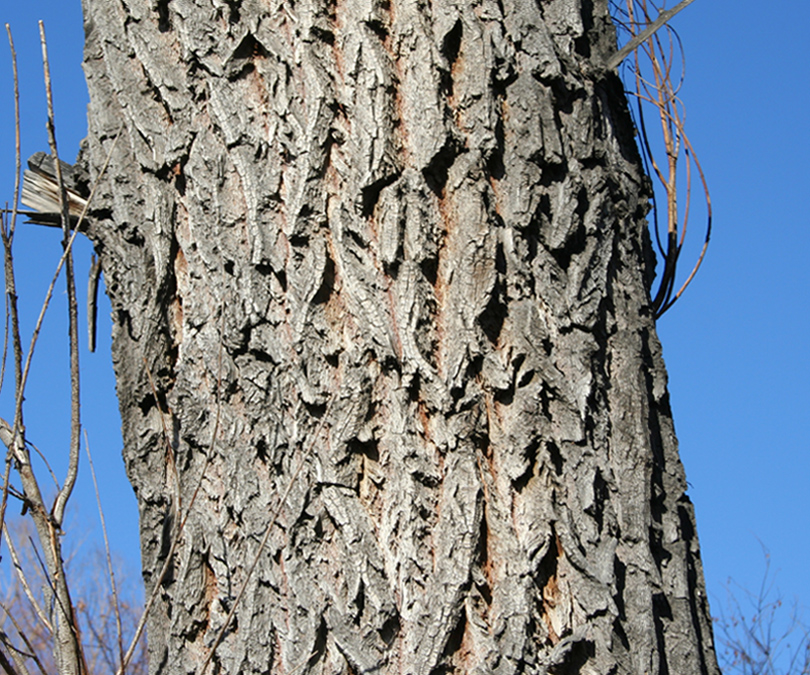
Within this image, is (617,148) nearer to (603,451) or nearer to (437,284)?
(437,284)

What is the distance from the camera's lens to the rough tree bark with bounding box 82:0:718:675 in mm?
1336

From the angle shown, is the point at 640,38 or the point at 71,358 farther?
the point at 640,38

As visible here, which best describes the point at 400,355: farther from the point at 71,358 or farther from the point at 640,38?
the point at 640,38

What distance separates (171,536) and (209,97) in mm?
853

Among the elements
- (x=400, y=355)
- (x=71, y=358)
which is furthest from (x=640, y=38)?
(x=71, y=358)

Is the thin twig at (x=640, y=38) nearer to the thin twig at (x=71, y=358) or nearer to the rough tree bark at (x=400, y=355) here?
the rough tree bark at (x=400, y=355)

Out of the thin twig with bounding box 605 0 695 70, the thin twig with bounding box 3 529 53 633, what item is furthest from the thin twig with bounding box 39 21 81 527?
the thin twig with bounding box 605 0 695 70

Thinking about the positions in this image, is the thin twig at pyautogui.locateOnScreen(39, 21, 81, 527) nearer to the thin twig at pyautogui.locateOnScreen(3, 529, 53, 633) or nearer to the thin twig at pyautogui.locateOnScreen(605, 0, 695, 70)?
the thin twig at pyautogui.locateOnScreen(3, 529, 53, 633)

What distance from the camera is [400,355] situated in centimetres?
139

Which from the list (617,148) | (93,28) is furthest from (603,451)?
(93,28)

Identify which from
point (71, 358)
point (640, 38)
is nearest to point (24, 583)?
point (71, 358)

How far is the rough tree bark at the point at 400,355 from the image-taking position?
1336 millimetres

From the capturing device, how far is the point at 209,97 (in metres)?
1.58

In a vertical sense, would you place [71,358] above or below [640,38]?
below
